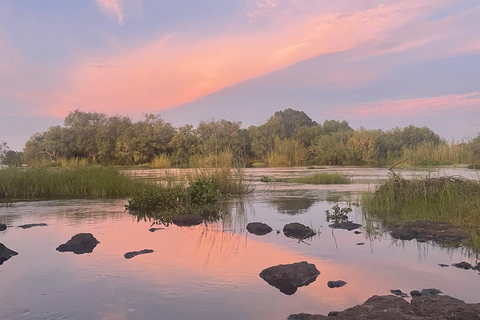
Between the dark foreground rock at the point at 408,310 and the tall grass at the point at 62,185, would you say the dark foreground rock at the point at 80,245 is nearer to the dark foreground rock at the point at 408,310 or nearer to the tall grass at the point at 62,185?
the dark foreground rock at the point at 408,310

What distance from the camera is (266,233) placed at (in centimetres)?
741

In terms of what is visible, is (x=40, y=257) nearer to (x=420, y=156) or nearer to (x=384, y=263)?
(x=384, y=263)

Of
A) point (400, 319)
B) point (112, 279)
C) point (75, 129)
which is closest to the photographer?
point (400, 319)

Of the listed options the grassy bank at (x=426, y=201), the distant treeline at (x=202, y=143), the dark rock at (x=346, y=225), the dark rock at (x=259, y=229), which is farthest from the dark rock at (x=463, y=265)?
the distant treeline at (x=202, y=143)

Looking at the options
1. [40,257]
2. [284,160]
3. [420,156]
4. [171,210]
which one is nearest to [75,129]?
[284,160]

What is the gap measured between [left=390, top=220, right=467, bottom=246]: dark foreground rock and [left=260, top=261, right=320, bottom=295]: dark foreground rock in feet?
8.55

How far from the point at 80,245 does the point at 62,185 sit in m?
8.49

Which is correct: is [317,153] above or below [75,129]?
below

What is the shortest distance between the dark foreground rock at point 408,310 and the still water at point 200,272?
520 millimetres

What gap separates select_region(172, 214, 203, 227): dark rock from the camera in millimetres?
8703

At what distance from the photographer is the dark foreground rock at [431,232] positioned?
6.63 meters

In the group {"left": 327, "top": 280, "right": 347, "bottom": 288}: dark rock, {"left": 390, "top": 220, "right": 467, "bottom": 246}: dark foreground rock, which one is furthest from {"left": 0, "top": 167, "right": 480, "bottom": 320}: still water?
{"left": 390, "top": 220, "right": 467, "bottom": 246}: dark foreground rock

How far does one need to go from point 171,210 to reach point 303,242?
399cm

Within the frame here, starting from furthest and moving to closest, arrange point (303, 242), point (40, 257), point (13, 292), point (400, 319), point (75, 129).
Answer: point (75, 129) → point (303, 242) → point (40, 257) → point (13, 292) → point (400, 319)
